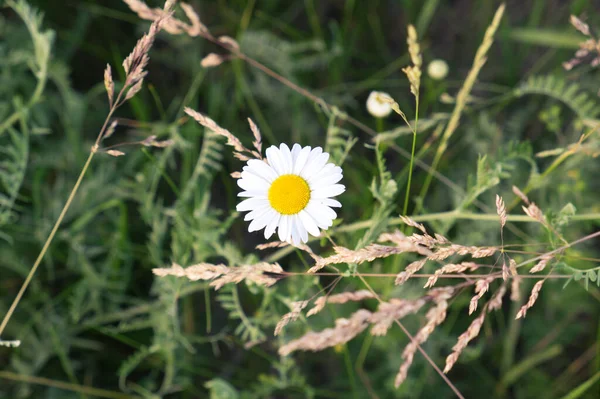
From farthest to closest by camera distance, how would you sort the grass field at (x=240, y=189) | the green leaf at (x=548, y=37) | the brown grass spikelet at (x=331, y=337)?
the green leaf at (x=548, y=37) < the grass field at (x=240, y=189) < the brown grass spikelet at (x=331, y=337)

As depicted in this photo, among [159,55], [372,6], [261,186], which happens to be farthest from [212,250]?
[372,6]

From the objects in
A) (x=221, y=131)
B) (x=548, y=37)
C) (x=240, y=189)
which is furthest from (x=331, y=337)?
(x=548, y=37)

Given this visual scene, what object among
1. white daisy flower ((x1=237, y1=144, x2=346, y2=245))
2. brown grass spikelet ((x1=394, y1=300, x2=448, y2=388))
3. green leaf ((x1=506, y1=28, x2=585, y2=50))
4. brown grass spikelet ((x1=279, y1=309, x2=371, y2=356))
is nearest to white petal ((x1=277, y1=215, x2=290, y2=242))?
white daisy flower ((x1=237, y1=144, x2=346, y2=245))

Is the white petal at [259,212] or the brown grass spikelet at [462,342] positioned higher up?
the white petal at [259,212]

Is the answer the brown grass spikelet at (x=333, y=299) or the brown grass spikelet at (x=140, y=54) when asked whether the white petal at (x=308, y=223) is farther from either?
the brown grass spikelet at (x=140, y=54)

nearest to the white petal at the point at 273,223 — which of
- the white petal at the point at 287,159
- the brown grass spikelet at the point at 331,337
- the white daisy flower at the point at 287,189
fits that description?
the white daisy flower at the point at 287,189

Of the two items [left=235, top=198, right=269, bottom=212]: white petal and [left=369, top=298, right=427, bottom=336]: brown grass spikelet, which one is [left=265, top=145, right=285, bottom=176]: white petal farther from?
[left=369, top=298, right=427, bottom=336]: brown grass spikelet

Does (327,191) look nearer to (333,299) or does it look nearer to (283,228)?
(283,228)
